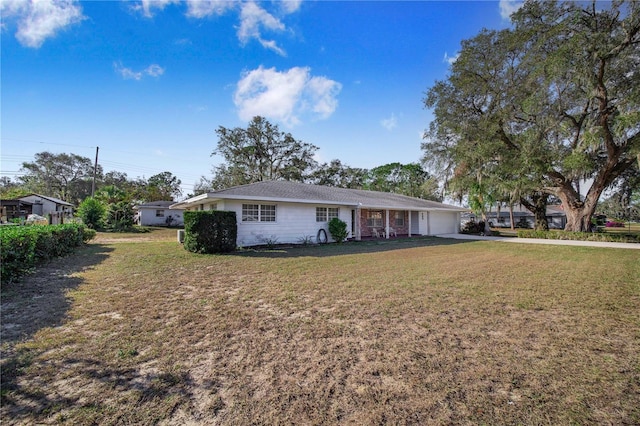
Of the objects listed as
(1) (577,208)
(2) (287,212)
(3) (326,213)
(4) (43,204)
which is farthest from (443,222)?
(4) (43,204)

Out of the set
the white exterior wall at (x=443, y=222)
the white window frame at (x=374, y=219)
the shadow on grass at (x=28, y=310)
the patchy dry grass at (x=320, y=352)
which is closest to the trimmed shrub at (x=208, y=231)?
the shadow on grass at (x=28, y=310)

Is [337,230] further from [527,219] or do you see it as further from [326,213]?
[527,219]

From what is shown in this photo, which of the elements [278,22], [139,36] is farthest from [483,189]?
[139,36]

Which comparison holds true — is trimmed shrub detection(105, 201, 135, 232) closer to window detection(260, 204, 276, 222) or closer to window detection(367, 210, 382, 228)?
window detection(260, 204, 276, 222)

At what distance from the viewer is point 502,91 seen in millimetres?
17641

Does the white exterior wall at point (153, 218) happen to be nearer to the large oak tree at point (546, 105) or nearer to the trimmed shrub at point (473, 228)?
the large oak tree at point (546, 105)

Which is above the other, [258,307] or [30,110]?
[30,110]

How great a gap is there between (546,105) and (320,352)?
788 inches

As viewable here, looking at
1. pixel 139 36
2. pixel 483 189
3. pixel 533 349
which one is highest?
pixel 139 36

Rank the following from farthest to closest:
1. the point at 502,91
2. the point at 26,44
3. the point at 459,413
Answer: the point at 502,91 → the point at 26,44 → the point at 459,413

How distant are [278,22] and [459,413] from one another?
1151 centimetres

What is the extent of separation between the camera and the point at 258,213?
1316 cm

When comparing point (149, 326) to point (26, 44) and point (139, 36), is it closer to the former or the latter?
point (26, 44)

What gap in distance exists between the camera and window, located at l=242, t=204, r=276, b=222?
42.1ft
